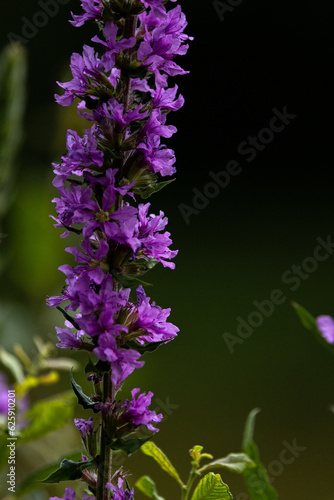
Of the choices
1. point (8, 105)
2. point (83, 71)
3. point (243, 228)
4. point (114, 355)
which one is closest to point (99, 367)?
point (114, 355)

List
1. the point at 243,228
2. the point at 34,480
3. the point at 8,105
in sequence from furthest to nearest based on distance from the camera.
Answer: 1. the point at 243,228
2. the point at 8,105
3. the point at 34,480

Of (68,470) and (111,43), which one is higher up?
(111,43)

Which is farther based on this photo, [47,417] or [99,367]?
[47,417]

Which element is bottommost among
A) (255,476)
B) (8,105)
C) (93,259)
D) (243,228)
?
(255,476)

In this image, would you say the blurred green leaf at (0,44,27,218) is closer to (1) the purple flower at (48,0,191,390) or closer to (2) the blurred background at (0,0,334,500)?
(1) the purple flower at (48,0,191,390)

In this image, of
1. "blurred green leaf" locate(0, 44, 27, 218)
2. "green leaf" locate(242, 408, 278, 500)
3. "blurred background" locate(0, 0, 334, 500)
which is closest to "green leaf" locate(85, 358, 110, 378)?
"green leaf" locate(242, 408, 278, 500)

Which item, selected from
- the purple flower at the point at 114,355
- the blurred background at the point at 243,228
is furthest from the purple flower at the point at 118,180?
the blurred background at the point at 243,228

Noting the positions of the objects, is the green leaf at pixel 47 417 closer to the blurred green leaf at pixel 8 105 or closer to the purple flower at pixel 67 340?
the purple flower at pixel 67 340

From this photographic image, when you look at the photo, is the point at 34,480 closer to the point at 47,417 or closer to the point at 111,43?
the point at 47,417
